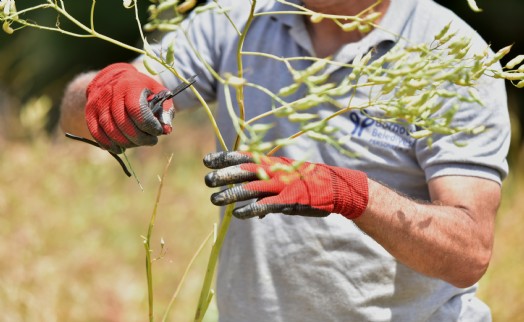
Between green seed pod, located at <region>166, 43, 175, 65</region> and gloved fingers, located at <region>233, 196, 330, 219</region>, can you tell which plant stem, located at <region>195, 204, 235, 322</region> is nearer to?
gloved fingers, located at <region>233, 196, 330, 219</region>

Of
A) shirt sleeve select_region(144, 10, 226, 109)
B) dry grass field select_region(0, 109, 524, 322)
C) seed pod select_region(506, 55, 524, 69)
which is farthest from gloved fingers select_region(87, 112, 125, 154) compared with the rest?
dry grass field select_region(0, 109, 524, 322)

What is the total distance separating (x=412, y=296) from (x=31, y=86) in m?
5.25

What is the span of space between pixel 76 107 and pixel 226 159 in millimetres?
780

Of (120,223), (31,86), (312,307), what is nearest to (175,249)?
(120,223)

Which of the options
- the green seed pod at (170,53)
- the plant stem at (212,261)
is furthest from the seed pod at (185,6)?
the plant stem at (212,261)

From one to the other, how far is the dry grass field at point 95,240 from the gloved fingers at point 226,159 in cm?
123

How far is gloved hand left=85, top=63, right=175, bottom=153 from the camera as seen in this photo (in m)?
1.59

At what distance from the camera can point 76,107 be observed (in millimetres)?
2121

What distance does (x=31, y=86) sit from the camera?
6.71m

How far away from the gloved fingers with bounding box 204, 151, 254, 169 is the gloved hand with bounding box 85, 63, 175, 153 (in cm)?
17

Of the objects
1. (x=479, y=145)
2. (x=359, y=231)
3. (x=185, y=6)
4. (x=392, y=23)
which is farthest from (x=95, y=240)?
(x=185, y=6)

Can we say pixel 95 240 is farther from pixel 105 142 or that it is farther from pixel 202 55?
pixel 105 142

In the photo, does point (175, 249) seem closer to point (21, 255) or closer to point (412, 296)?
point (21, 255)

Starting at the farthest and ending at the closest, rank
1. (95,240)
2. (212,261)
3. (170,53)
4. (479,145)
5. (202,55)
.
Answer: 1. (95,240)
2. (202,55)
3. (479,145)
4. (212,261)
5. (170,53)
